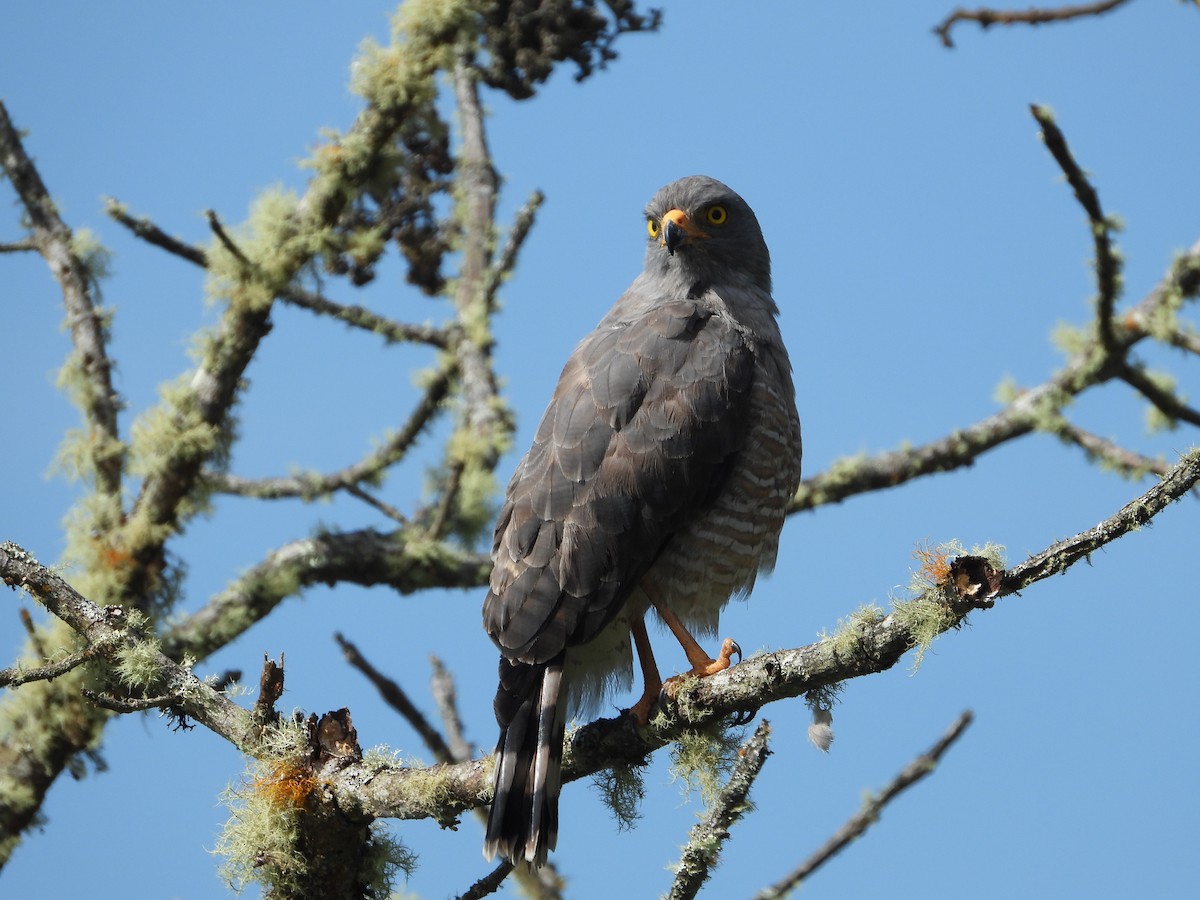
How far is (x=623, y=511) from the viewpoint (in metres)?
4.04

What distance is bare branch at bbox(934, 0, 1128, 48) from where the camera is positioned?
4.69 m

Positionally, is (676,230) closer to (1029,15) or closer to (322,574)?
(1029,15)

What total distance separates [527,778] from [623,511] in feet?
3.02

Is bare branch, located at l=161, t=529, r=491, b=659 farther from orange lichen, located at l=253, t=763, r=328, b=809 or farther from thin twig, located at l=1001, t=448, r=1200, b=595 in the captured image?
thin twig, located at l=1001, t=448, r=1200, b=595

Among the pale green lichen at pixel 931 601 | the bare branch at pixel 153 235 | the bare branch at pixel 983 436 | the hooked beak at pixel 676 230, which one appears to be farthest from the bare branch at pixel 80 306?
the pale green lichen at pixel 931 601

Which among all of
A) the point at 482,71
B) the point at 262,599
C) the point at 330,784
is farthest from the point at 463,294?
the point at 330,784

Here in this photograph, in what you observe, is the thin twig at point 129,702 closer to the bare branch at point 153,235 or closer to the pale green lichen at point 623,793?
the pale green lichen at point 623,793

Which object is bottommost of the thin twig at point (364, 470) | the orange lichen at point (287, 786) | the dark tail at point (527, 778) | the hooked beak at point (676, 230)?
the dark tail at point (527, 778)

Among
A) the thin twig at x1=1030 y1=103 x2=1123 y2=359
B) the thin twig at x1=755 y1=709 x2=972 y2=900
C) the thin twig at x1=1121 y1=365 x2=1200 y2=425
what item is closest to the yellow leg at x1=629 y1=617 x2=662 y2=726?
the thin twig at x1=755 y1=709 x2=972 y2=900

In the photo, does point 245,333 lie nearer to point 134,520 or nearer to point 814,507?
point 134,520

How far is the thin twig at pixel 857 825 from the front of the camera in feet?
13.9

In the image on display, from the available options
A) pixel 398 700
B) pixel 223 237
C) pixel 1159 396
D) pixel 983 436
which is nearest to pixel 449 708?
pixel 398 700

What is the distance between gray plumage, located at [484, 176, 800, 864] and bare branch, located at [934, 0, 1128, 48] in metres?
1.50

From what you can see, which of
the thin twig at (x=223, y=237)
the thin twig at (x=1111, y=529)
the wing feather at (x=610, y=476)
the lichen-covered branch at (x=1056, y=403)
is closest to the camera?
the thin twig at (x=1111, y=529)
